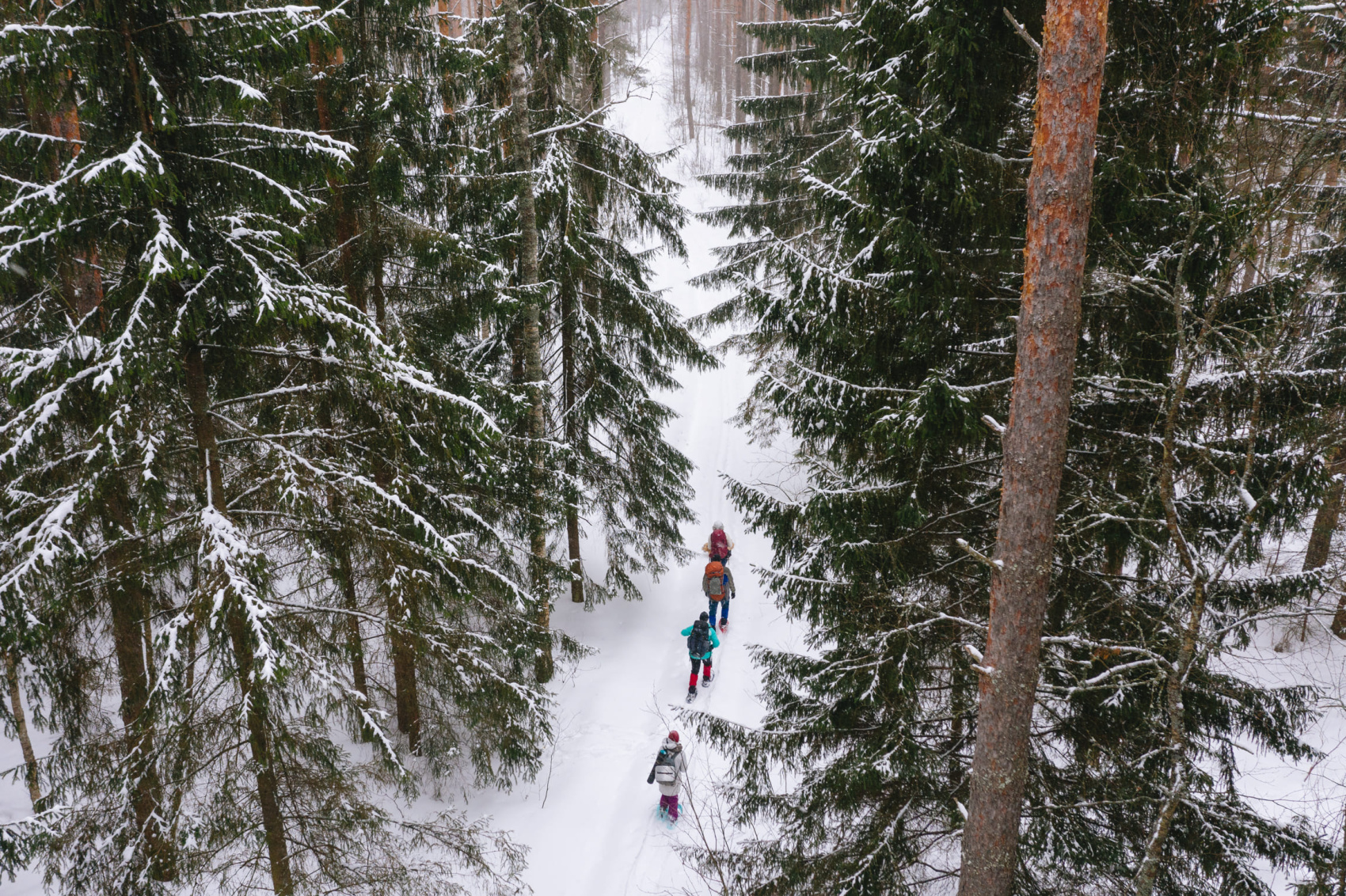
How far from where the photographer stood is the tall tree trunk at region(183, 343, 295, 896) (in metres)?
4.51

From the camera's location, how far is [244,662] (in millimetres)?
4598

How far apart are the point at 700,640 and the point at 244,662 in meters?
6.96

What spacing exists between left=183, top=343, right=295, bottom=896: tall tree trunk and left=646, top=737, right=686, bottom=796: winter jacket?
4.38m

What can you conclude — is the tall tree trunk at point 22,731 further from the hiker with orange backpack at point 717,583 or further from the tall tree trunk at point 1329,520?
the tall tree trunk at point 1329,520

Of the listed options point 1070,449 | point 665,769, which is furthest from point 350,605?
point 1070,449

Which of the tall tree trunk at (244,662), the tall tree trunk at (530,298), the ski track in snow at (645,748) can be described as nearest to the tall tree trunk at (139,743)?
the tall tree trunk at (244,662)

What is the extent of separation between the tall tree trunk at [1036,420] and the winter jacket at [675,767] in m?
4.37

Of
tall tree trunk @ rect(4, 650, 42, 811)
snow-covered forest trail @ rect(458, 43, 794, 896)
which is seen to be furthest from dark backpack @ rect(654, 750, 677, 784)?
tall tree trunk @ rect(4, 650, 42, 811)

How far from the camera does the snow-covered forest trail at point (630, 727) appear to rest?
7680 mm

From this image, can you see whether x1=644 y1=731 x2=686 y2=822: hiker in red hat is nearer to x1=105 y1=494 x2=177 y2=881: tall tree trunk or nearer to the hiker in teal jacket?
the hiker in teal jacket

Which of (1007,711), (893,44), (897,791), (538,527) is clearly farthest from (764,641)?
(893,44)

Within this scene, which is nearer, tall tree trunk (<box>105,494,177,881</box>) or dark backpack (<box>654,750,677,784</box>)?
tall tree trunk (<box>105,494,177,881</box>)

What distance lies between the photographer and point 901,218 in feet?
15.9

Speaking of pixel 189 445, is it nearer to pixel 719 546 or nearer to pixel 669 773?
pixel 669 773
